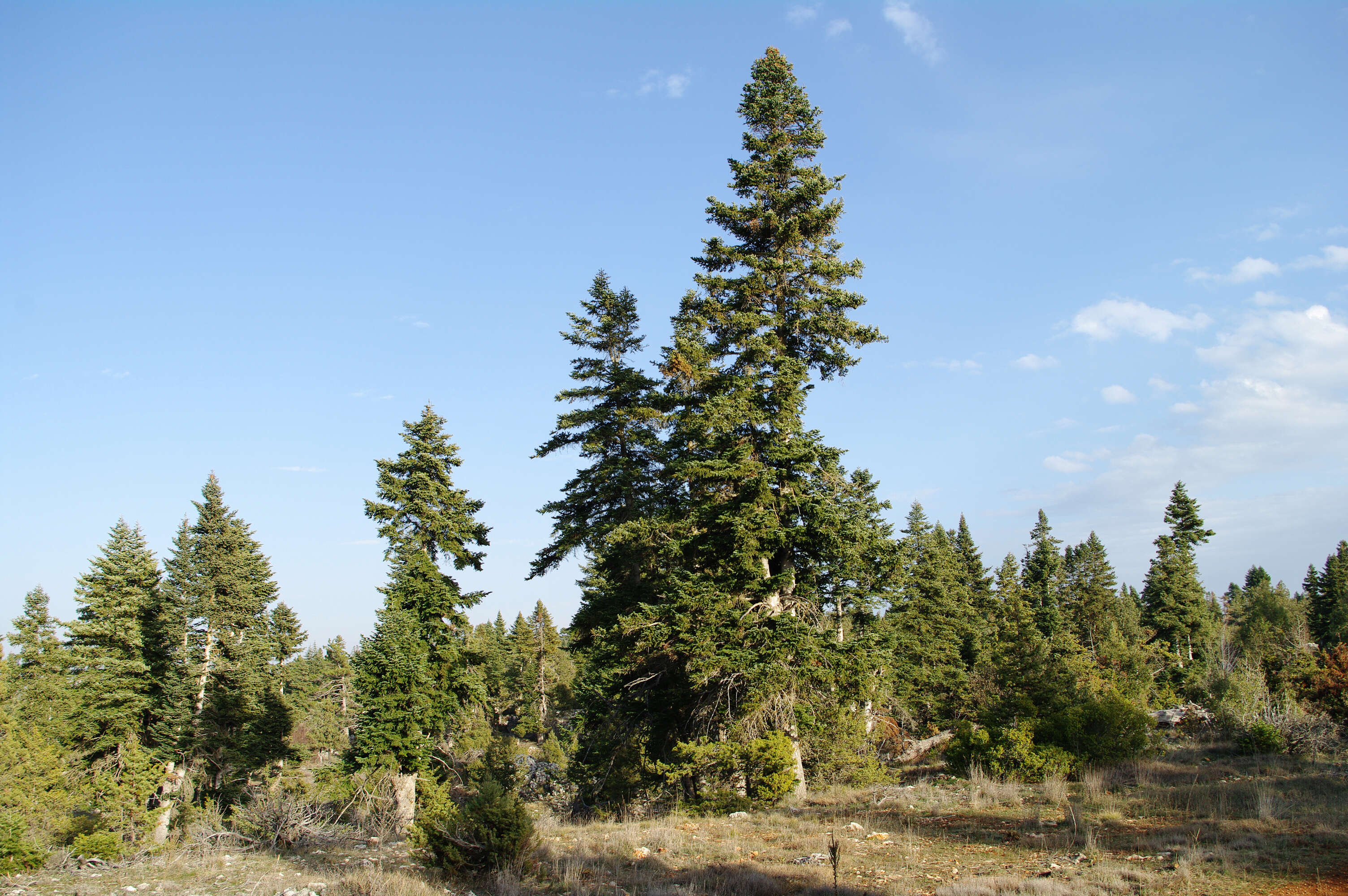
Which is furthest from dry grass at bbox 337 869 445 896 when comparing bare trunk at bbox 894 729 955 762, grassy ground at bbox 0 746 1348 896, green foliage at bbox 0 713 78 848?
bare trunk at bbox 894 729 955 762

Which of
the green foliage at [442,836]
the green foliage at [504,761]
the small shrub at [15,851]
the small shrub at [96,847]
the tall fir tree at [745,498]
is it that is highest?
the tall fir tree at [745,498]

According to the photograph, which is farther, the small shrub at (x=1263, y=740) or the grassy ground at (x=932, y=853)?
the small shrub at (x=1263, y=740)

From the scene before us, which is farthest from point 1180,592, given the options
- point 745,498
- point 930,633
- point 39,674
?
point 39,674

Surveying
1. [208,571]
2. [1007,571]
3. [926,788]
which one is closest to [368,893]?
[926,788]

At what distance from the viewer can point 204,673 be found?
37969 mm

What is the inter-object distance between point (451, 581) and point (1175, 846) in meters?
23.2

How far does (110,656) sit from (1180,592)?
237ft

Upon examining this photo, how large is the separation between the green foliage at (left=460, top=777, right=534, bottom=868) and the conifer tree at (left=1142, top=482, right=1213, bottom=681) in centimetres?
5882

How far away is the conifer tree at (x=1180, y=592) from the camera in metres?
57.5

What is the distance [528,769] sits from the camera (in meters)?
43.5

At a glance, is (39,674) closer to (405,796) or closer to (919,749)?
(405,796)

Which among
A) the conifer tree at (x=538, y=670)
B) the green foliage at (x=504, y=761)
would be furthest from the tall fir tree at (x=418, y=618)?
the conifer tree at (x=538, y=670)

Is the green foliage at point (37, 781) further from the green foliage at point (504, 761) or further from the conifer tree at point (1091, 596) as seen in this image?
the conifer tree at point (1091, 596)

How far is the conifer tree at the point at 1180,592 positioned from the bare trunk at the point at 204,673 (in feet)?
210
